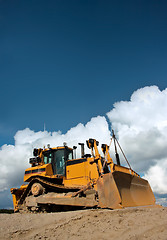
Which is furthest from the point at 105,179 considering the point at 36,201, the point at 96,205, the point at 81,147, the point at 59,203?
the point at 36,201

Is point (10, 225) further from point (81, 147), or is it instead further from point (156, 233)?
point (81, 147)

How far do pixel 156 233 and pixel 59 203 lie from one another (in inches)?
204

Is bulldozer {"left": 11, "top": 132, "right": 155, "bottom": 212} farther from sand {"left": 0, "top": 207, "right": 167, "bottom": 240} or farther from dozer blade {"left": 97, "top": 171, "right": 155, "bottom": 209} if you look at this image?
sand {"left": 0, "top": 207, "right": 167, "bottom": 240}

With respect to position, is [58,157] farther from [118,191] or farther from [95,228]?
[95,228]

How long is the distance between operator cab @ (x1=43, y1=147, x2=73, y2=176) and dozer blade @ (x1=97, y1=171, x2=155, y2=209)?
3.35 metres

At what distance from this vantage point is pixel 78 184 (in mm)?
8852

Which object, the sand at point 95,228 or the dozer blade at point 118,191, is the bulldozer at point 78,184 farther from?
the sand at point 95,228

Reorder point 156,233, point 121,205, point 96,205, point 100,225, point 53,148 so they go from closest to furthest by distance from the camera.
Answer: point 156,233 < point 100,225 < point 121,205 < point 96,205 < point 53,148

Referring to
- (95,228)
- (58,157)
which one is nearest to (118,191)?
(95,228)

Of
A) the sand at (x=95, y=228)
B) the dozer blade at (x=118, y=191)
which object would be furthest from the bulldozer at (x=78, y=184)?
the sand at (x=95, y=228)

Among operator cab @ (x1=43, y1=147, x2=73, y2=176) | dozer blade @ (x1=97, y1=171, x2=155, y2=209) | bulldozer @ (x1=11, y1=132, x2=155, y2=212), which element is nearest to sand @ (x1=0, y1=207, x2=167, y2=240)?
dozer blade @ (x1=97, y1=171, x2=155, y2=209)

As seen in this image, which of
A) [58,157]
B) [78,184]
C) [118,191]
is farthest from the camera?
[58,157]

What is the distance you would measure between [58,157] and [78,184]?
85.2 inches

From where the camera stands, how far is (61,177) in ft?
31.3
